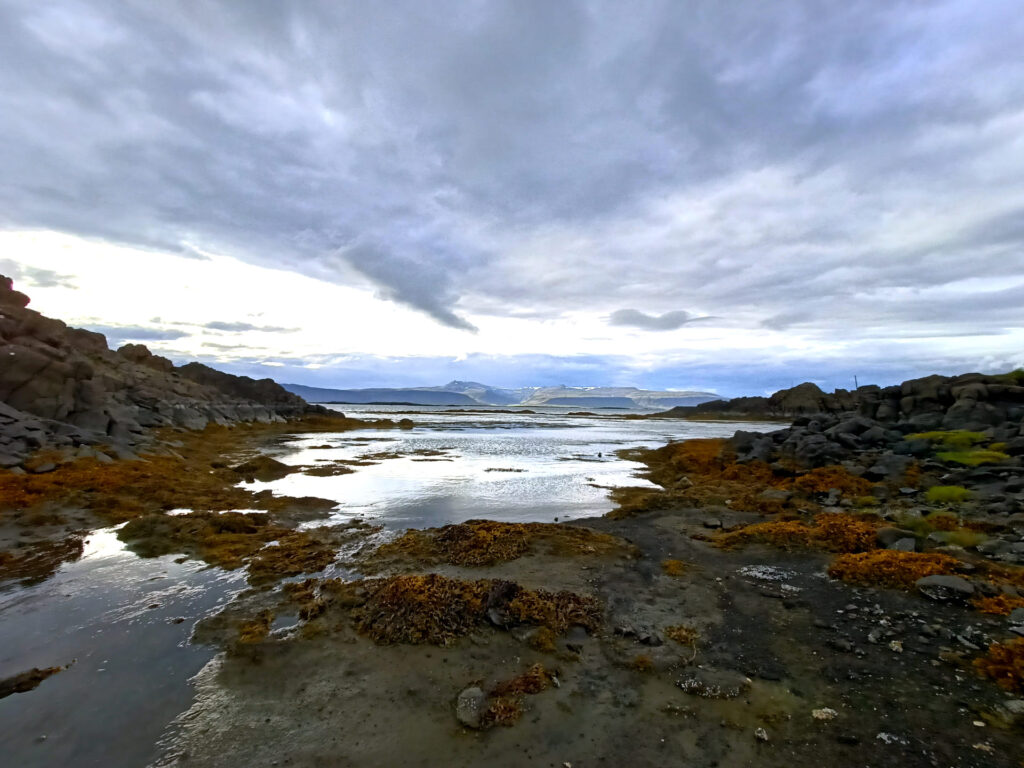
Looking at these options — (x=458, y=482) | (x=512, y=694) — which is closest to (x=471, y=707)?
(x=512, y=694)

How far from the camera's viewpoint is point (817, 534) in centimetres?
990

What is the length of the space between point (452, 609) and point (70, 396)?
23.8 meters

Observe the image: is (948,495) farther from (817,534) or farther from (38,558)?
(38,558)

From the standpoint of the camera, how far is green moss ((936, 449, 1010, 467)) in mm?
13562

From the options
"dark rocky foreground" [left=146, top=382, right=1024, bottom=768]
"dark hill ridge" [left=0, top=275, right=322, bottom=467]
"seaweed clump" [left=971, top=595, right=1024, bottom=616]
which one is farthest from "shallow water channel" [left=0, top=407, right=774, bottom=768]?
"dark hill ridge" [left=0, top=275, right=322, bottom=467]

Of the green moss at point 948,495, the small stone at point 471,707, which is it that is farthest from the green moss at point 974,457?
the small stone at point 471,707

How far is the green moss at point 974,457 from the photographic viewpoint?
13.6 m

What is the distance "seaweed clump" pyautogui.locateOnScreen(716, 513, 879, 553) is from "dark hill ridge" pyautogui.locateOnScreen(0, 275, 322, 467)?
20.2m

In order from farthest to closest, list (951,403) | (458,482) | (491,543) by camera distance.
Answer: (951,403) < (458,482) < (491,543)

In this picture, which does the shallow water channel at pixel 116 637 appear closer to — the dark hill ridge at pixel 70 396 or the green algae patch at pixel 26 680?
the green algae patch at pixel 26 680

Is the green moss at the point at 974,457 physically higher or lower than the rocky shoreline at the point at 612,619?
higher

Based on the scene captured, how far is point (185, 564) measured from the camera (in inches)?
357

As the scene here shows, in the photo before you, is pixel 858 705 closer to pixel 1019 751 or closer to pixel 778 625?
pixel 1019 751

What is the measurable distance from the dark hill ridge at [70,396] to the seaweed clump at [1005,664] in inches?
847
